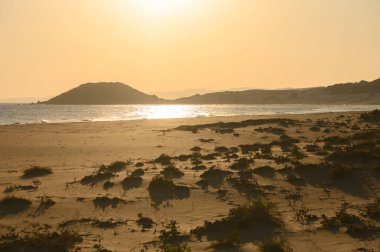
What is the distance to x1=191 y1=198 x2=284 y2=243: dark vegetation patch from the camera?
11.4 m

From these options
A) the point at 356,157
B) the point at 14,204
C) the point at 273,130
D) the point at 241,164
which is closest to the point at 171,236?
the point at 14,204

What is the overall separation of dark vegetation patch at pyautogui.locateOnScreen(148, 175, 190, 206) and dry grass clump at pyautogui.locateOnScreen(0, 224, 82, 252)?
444cm

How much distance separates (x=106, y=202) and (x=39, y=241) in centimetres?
437

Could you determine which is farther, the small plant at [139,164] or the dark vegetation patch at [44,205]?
the small plant at [139,164]

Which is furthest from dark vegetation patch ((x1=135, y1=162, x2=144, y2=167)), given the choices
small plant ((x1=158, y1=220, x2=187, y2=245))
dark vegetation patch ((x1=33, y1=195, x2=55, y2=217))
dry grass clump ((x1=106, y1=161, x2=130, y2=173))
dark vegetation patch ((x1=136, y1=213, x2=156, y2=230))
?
small plant ((x1=158, y1=220, x2=187, y2=245))

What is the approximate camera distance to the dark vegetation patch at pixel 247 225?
1138 centimetres

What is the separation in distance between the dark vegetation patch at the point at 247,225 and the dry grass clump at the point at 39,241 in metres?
3.49

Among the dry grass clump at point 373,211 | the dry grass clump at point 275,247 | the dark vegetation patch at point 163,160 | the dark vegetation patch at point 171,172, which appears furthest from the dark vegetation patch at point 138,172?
the dry grass clump at point 373,211

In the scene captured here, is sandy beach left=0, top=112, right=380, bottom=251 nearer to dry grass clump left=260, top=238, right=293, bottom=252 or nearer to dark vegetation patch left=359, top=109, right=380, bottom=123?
dry grass clump left=260, top=238, right=293, bottom=252

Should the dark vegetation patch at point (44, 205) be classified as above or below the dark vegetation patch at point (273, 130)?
below

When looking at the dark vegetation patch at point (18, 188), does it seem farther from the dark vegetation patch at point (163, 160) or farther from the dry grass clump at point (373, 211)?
the dry grass clump at point (373, 211)

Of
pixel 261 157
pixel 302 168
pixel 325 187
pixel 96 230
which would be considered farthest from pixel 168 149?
pixel 96 230

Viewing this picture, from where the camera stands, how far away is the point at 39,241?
10469 millimetres

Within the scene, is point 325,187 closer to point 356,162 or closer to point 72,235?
point 356,162
